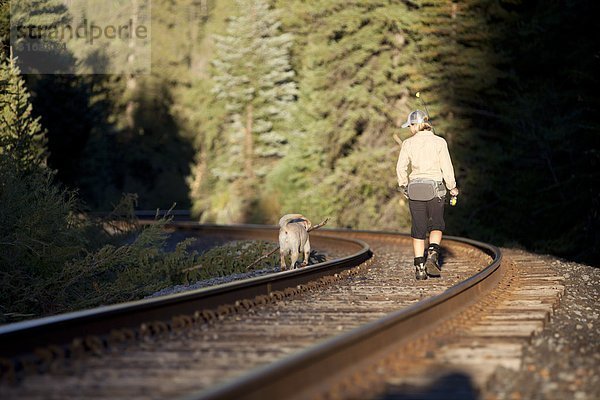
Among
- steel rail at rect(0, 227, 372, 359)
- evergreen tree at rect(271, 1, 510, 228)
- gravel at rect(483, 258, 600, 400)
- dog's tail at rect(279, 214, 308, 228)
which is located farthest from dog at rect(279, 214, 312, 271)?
evergreen tree at rect(271, 1, 510, 228)

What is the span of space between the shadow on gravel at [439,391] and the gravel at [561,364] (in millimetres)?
121

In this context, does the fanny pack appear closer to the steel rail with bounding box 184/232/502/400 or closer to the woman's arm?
the woman's arm

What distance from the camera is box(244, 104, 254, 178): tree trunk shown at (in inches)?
2185

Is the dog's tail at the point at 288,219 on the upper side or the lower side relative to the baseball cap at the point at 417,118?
lower

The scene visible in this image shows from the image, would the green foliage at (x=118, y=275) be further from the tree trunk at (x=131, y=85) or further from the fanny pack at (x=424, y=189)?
the tree trunk at (x=131, y=85)

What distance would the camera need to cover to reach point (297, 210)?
4541 centimetres

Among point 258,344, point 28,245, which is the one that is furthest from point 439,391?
point 28,245

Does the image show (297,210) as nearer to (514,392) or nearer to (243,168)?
(243,168)

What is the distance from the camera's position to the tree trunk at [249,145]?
55.5 meters

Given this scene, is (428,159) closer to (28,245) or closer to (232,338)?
(232,338)

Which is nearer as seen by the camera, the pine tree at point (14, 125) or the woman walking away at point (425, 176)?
the woman walking away at point (425, 176)

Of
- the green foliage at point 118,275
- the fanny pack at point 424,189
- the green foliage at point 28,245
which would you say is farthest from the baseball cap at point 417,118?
the green foliage at point 28,245

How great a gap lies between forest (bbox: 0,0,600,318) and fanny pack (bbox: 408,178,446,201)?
19.1 feet

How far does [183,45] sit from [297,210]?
49578mm
